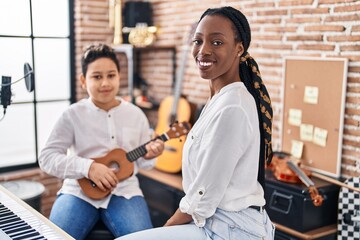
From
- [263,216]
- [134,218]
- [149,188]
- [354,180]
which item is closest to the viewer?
[263,216]

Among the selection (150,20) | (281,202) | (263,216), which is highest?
(150,20)

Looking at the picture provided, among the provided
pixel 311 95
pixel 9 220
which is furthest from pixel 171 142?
pixel 9 220

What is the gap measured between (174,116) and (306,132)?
119cm

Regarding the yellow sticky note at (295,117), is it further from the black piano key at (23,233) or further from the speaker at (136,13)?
the black piano key at (23,233)

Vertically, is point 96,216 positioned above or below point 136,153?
below

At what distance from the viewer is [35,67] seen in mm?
4125

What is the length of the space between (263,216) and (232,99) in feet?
1.56

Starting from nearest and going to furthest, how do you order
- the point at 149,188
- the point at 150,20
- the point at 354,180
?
the point at 354,180, the point at 149,188, the point at 150,20

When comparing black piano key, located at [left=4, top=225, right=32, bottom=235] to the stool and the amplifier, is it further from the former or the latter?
the amplifier

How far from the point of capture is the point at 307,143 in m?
3.12

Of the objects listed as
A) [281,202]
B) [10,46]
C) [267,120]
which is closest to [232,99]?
[267,120]

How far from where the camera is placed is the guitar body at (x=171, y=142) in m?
3.77

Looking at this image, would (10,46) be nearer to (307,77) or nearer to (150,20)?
(150,20)

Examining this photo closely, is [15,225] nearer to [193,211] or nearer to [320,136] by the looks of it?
[193,211]
